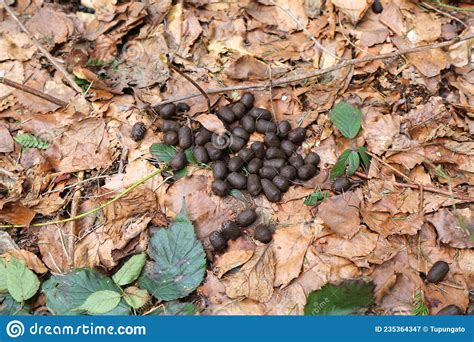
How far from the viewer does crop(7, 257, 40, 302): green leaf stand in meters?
3.69

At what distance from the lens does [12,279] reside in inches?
147

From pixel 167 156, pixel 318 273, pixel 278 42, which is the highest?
pixel 278 42

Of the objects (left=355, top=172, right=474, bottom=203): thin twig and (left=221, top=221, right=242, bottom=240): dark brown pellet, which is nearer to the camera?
(left=221, top=221, right=242, bottom=240): dark brown pellet

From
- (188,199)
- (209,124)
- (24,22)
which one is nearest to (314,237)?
(188,199)

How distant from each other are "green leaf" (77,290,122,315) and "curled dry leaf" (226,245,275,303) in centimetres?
79

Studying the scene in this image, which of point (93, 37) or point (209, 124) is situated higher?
point (93, 37)

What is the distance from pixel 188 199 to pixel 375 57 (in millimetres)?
2037

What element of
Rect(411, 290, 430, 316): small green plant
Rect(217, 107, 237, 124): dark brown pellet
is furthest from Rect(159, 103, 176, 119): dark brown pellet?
Rect(411, 290, 430, 316): small green plant

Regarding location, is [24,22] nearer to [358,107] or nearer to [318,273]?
[358,107]

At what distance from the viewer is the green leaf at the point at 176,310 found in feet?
11.9

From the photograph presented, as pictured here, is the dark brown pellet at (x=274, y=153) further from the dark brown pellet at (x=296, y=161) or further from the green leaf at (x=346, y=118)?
the green leaf at (x=346, y=118)

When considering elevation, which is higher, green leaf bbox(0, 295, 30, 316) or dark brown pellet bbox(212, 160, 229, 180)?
dark brown pellet bbox(212, 160, 229, 180)

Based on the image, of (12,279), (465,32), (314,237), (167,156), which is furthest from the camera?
(465,32)

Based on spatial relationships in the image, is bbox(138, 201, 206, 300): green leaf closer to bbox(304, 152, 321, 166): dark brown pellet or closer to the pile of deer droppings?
the pile of deer droppings
